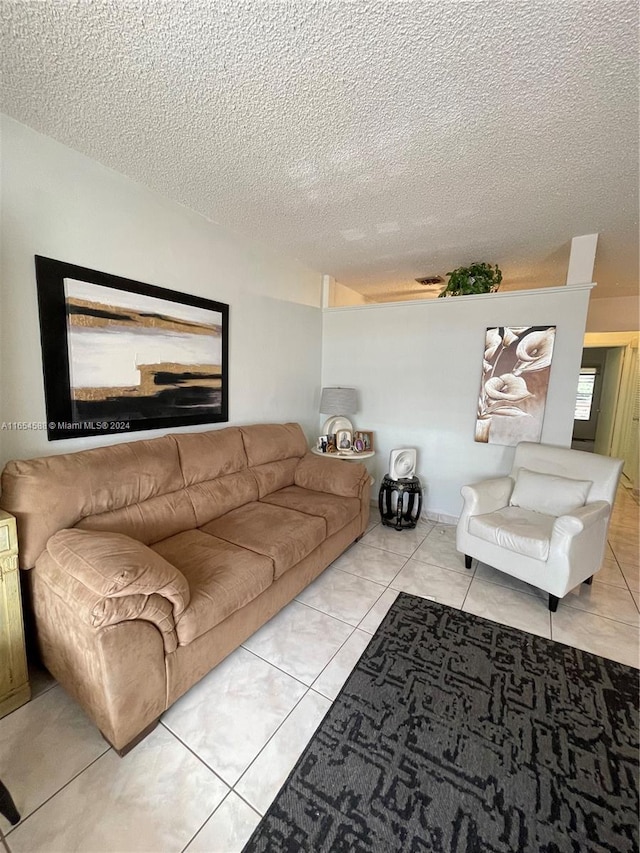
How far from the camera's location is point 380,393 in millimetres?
3709

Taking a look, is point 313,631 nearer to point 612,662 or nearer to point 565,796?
point 565,796

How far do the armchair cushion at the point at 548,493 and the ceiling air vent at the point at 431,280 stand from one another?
224 centimetres

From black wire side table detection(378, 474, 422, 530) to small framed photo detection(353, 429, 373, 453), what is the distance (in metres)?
0.38

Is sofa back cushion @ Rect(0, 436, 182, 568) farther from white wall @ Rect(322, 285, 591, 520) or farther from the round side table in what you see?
white wall @ Rect(322, 285, 591, 520)

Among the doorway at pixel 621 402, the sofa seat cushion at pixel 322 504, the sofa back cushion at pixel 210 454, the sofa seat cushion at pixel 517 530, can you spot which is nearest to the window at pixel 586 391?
the doorway at pixel 621 402

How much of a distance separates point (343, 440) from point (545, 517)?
177cm

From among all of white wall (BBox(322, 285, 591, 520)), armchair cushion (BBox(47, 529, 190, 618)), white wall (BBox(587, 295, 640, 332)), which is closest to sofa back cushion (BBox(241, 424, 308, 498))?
white wall (BBox(322, 285, 591, 520))

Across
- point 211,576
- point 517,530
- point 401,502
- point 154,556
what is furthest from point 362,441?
point 154,556

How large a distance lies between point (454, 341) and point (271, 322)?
175 centimetres

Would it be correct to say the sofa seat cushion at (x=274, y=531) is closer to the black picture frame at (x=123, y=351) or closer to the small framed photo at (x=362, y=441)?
the black picture frame at (x=123, y=351)

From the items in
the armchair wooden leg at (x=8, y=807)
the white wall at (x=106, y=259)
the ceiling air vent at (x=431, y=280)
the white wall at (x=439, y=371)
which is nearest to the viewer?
the armchair wooden leg at (x=8, y=807)

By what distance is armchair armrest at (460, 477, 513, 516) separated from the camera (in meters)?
2.47

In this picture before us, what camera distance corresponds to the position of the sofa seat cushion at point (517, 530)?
2.10m

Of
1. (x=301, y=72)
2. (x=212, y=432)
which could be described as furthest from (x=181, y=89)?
(x=212, y=432)
